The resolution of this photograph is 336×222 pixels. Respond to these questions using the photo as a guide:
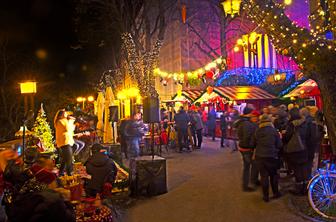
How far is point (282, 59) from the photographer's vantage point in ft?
80.8

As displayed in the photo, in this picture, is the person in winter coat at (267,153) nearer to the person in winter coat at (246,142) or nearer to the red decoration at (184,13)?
the person in winter coat at (246,142)

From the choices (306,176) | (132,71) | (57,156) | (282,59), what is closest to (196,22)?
(282,59)

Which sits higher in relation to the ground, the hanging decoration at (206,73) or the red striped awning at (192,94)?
the hanging decoration at (206,73)

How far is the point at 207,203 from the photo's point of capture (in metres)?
7.10

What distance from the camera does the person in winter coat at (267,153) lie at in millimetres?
6926

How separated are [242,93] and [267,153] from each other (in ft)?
46.6

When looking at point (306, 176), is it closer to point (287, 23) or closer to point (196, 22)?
point (287, 23)

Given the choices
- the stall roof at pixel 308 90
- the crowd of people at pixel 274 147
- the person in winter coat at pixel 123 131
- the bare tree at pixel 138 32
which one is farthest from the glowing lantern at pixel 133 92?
the crowd of people at pixel 274 147

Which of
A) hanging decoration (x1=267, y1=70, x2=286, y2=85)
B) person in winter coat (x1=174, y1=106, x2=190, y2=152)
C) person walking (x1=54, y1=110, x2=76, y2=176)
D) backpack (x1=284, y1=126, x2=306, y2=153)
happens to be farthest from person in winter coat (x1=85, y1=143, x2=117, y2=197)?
hanging decoration (x1=267, y1=70, x2=286, y2=85)

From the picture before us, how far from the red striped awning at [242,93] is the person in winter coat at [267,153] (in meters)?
12.2

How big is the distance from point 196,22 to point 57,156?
18379mm

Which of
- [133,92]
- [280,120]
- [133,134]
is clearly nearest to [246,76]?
[133,92]

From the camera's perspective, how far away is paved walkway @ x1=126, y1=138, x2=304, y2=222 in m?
6.28

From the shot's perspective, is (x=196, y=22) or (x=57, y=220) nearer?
(x=57, y=220)
